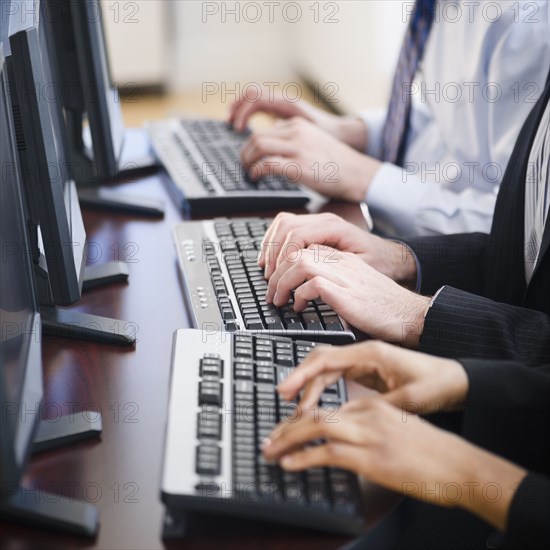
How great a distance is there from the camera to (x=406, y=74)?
1.81 m

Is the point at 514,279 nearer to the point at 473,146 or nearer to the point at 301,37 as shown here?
the point at 473,146

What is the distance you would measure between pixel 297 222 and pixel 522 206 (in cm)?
36

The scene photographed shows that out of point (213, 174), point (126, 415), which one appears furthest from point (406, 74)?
point (126, 415)

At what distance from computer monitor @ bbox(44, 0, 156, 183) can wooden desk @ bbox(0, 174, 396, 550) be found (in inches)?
7.3

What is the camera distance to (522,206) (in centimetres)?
130

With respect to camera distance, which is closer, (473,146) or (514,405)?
(514,405)

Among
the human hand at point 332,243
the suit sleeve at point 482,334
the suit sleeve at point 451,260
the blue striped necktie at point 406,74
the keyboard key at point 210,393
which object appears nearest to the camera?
the keyboard key at point 210,393

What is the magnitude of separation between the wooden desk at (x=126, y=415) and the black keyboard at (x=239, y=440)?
3cm

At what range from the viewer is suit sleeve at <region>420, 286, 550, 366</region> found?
3.32 feet

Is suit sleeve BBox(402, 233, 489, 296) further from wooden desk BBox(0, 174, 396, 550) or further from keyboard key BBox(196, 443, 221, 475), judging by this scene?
keyboard key BBox(196, 443, 221, 475)

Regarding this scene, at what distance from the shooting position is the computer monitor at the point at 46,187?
90 centimetres

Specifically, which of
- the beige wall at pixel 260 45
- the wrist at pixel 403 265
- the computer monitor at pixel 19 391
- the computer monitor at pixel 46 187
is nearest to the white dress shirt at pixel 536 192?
the wrist at pixel 403 265

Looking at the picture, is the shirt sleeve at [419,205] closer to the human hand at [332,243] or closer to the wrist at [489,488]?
the human hand at [332,243]

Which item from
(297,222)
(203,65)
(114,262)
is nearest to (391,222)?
(297,222)
